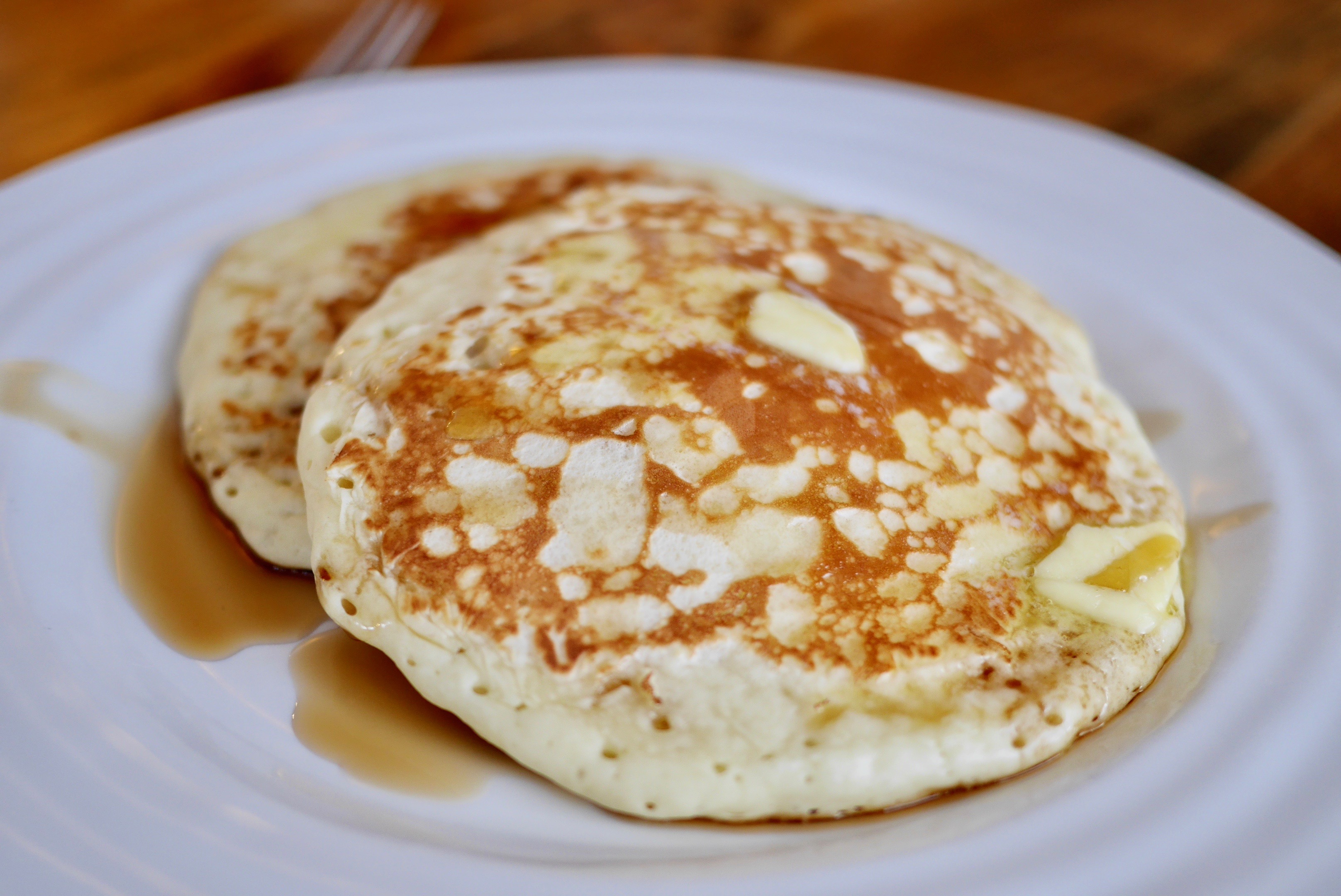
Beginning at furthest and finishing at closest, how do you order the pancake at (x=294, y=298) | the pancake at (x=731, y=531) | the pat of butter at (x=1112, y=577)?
1. the pancake at (x=294, y=298)
2. the pat of butter at (x=1112, y=577)
3. the pancake at (x=731, y=531)

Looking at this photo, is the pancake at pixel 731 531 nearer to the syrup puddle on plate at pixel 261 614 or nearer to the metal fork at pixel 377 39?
the syrup puddle on plate at pixel 261 614

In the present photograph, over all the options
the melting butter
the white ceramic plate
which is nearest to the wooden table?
the white ceramic plate

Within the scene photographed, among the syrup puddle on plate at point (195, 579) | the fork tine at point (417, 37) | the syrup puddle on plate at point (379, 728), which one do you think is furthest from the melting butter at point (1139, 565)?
the fork tine at point (417, 37)

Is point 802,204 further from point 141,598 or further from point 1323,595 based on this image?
point 141,598

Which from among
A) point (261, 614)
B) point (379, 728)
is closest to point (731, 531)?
point (379, 728)

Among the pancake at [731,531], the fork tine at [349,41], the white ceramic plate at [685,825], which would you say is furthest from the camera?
the fork tine at [349,41]

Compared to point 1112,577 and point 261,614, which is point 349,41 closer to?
point 261,614
